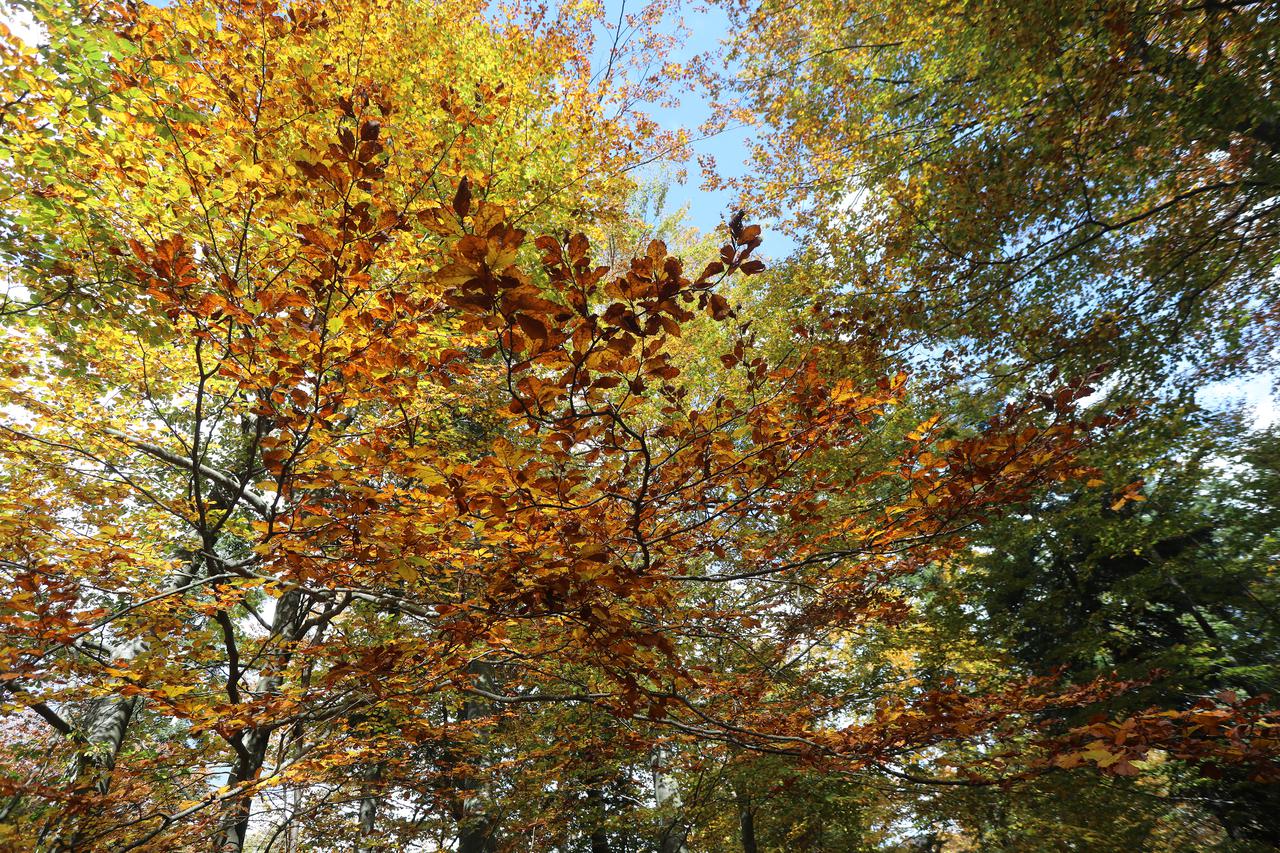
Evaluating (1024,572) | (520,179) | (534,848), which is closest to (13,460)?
(520,179)

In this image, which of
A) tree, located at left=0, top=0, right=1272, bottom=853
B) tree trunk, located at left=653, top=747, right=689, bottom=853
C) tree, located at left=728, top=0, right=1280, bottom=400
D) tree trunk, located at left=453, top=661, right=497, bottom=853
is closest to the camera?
tree, located at left=0, top=0, right=1272, bottom=853

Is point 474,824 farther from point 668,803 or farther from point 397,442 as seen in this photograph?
point 397,442

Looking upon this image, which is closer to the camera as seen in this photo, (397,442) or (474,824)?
(397,442)

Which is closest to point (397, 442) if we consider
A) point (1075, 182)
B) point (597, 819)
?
point (1075, 182)

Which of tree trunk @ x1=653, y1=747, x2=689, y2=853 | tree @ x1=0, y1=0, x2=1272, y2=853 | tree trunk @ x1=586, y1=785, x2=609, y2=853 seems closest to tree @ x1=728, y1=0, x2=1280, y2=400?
tree @ x1=0, y1=0, x2=1272, y2=853

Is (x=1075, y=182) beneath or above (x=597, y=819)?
above

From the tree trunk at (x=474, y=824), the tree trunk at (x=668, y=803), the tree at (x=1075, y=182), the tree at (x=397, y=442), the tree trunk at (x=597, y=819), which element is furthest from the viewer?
the tree trunk at (x=597, y=819)

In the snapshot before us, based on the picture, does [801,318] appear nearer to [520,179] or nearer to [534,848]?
[520,179]

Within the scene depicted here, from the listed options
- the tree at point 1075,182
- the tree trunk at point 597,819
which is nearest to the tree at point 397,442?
the tree at point 1075,182

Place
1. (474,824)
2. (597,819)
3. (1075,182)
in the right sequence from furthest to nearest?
1. (597,819)
2. (474,824)
3. (1075,182)

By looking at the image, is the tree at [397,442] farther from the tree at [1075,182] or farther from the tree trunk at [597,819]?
the tree trunk at [597,819]

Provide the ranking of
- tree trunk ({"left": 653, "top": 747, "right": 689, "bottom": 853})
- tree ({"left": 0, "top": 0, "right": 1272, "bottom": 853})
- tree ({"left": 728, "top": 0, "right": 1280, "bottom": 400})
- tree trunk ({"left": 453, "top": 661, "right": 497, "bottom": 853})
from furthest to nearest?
tree trunk ({"left": 653, "top": 747, "right": 689, "bottom": 853})
tree trunk ({"left": 453, "top": 661, "right": 497, "bottom": 853})
tree ({"left": 728, "top": 0, "right": 1280, "bottom": 400})
tree ({"left": 0, "top": 0, "right": 1272, "bottom": 853})

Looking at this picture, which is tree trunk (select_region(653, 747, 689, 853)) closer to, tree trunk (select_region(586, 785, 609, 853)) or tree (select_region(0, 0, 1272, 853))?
tree trunk (select_region(586, 785, 609, 853))

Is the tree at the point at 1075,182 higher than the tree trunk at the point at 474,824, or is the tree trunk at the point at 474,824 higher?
the tree at the point at 1075,182
